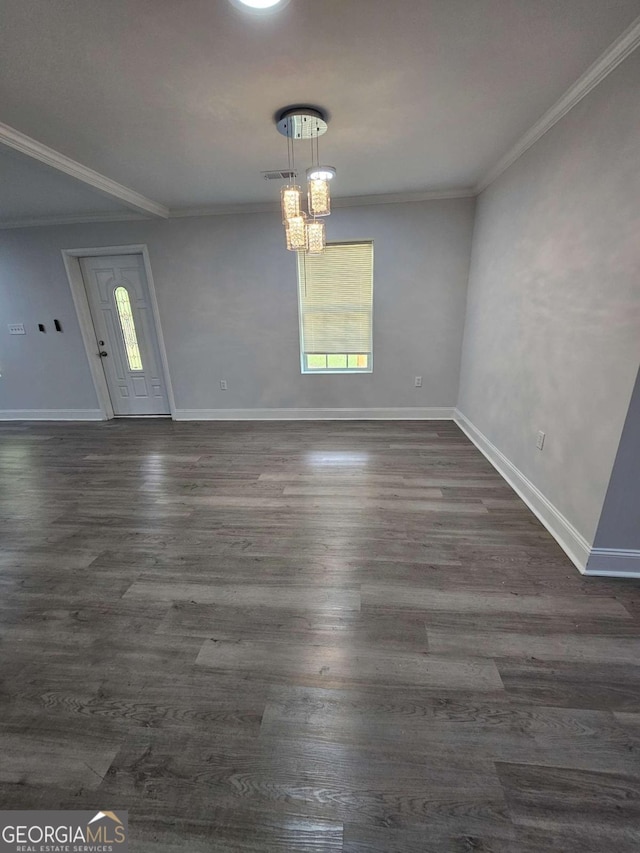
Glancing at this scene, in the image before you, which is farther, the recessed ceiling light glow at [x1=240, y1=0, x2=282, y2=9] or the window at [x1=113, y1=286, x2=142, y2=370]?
the window at [x1=113, y1=286, x2=142, y2=370]

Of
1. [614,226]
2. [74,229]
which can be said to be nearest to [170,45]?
[614,226]

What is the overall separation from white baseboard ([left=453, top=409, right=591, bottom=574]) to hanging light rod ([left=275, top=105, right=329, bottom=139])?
2739 millimetres

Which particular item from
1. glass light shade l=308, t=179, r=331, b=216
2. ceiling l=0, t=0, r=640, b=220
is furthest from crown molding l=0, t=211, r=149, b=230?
glass light shade l=308, t=179, r=331, b=216

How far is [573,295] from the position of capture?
6.38ft

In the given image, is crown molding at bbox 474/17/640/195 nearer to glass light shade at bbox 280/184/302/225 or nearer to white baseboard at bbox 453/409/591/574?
glass light shade at bbox 280/184/302/225

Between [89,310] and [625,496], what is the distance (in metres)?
5.57

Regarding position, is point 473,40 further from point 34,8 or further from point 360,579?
point 360,579

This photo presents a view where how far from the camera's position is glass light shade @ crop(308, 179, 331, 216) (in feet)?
7.02

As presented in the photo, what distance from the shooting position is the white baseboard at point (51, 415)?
469 centimetres

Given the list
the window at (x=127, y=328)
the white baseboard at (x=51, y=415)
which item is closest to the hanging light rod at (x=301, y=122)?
the window at (x=127, y=328)

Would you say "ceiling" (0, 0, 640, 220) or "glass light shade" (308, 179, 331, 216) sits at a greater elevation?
"ceiling" (0, 0, 640, 220)

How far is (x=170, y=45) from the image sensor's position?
1.47 meters

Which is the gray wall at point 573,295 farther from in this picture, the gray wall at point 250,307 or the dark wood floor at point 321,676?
the gray wall at point 250,307

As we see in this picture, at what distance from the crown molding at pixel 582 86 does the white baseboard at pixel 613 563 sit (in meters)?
2.35
